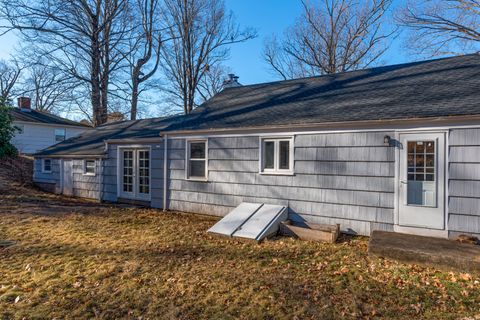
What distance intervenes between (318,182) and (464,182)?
2.78m

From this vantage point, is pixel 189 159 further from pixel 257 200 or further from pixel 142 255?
pixel 142 255

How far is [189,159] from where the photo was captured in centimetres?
931

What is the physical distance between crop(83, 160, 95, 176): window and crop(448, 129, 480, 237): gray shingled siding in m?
11.7

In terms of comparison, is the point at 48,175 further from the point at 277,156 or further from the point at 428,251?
the point at 428,251

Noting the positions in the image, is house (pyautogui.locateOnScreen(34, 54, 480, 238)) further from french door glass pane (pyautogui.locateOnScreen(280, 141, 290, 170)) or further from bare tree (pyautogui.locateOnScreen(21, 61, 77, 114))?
bare tree (pyautogui.locateOnScreen(21, 61, 77, 114))

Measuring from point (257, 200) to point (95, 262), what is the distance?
415cm

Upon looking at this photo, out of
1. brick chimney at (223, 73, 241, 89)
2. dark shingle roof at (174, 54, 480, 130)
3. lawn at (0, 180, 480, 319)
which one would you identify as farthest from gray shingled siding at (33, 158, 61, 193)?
brick chimney at (223, 73, 241, 89)

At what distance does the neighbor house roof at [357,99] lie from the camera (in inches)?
251

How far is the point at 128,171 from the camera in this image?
36.4ft

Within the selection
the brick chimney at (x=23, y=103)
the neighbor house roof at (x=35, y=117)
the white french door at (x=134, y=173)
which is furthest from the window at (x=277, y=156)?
the brick chimney at (x=23, y=103)

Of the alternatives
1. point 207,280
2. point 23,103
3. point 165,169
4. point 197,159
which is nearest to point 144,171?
point 165,169

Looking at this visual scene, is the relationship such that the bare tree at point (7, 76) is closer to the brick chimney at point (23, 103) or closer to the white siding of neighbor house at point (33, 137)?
the brick chimney at point (23, 103)

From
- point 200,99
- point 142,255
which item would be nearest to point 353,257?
point 142,255

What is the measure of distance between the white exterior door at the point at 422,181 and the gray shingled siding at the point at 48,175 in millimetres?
13338
